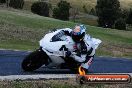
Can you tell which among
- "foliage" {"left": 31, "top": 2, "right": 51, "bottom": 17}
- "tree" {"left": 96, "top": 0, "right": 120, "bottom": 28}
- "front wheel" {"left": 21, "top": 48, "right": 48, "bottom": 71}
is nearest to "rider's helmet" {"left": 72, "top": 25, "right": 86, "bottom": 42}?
"front wheel" {"left": 21, "top": 48, "right": 48, "bottom": 71}

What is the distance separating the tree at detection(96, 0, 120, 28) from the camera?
361 feet

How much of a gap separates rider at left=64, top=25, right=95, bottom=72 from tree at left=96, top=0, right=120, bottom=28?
306ft

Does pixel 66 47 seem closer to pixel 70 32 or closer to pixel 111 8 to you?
pixel 70 32

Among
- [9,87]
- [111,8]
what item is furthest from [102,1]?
[9,87]

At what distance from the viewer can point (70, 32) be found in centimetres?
1431

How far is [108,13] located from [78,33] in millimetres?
99277

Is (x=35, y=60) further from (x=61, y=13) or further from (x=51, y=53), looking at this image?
(x=61, y=13)

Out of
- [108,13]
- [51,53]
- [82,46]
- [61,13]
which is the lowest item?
[108,13]

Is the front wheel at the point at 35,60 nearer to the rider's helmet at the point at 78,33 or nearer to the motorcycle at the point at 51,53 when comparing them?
the motorcycle at the point at 51,53

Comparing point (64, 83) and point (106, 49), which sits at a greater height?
point (64, 83)

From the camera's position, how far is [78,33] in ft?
45.4

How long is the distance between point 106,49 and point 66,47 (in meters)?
24.1

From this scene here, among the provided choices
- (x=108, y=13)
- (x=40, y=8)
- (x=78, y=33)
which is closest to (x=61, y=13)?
(x=40, y=8)

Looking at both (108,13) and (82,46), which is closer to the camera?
(82,46)
